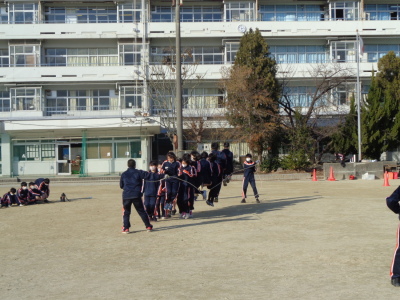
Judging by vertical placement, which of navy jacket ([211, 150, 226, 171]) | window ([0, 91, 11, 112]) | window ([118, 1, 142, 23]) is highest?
window ([118, 1, 142, 23])

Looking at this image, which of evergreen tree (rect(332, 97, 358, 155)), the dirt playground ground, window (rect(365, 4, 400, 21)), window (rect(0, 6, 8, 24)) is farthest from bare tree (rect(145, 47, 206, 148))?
the dirt playground ground

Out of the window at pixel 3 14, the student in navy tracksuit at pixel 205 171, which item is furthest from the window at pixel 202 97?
the student in navy tracksuit at pixel 205 171

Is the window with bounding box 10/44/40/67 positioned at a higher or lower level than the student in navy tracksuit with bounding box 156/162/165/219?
higher

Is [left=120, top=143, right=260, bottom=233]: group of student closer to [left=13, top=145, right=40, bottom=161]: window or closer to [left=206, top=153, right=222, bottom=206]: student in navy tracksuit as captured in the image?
[left=206, top=153, right=222, bottom=206]: student in navy tracksuit

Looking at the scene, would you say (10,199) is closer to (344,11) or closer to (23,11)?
(23,11)

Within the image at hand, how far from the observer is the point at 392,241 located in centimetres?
989

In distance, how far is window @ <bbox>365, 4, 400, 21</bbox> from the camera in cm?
4694

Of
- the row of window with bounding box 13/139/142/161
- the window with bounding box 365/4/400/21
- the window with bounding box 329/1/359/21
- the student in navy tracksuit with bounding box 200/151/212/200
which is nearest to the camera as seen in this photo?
the student in navy tracksuit with bounding box 200/151/212/200

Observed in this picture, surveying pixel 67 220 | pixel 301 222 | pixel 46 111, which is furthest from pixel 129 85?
pixel 301 222

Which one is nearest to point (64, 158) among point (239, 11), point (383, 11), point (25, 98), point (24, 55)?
point (25, 98)

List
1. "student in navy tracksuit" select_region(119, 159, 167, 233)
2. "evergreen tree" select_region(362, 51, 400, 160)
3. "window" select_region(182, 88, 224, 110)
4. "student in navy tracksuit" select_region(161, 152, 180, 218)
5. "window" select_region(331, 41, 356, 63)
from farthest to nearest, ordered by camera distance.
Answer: "window" select_region(331, 41, 356, 63) < "window" select_region(182, 88, 224, 110) < "evergreen tree" select_region(362, 51, 400, 160) < "student in navy tracksuit" select_region(161, 152, 180, 218) < "student in navy tracksuit" select_region(119, 159, 167, 233)

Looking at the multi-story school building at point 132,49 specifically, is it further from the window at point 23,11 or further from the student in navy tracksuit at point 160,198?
the student in navy tracksuit at point 160,198

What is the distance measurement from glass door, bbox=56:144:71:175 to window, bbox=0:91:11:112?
6.85 metres

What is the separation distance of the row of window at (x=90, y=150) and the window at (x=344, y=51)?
19.2 metres
